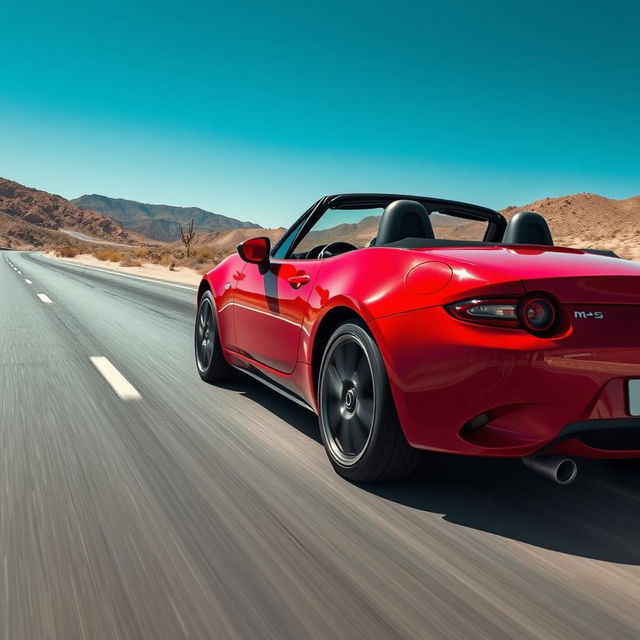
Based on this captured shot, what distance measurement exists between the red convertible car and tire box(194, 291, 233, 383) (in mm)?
1710

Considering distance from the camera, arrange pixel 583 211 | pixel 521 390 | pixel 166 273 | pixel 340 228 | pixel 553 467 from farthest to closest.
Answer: pixel 583 211
pixel 166 273
pixel 340 228
pixel 553 467
pixel 521 390

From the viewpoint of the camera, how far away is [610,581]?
249 centimetres

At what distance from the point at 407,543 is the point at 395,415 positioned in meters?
0.59

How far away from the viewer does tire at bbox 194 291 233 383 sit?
568 centimetres

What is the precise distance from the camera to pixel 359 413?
3.39m

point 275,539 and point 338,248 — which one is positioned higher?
point 338,248

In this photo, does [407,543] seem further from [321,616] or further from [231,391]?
[231,391]

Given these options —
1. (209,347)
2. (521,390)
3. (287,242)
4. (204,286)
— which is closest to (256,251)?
(287,242)

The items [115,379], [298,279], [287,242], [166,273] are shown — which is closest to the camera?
[298,279]

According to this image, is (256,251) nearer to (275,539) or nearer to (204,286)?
(204,286)

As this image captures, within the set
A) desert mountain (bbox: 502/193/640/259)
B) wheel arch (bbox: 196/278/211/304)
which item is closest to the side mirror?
wheel arch (bbox: 196/278/211/304)

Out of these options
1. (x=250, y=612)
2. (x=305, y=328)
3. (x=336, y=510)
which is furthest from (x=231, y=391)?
(x=250, y=612)

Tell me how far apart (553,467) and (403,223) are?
4.98 ft

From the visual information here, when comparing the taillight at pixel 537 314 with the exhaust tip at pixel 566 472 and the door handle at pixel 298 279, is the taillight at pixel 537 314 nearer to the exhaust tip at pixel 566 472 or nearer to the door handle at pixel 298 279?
the exhaust tip at pixel 566 472
